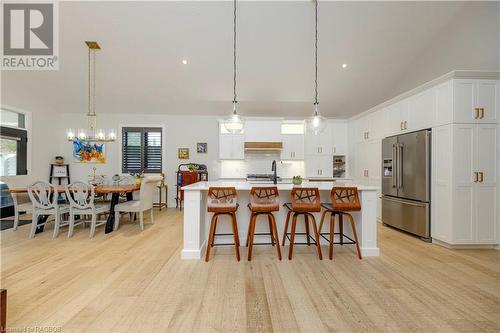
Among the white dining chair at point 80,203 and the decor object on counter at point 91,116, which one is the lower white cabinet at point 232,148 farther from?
the white dining chair at point 80,203

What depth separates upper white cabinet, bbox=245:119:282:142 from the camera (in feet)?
19.5

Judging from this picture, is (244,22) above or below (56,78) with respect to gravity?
above

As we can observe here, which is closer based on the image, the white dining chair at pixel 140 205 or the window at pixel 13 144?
the white dining chair at pixel 140 205

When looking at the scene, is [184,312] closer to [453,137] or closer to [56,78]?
[453,137]

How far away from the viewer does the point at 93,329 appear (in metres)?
1.66

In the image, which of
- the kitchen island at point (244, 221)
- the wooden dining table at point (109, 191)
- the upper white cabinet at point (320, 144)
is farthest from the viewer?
the upper white cabinet at point (320, 144)

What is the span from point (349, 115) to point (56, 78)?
7.09 meters

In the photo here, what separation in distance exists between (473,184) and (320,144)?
331 centimetres

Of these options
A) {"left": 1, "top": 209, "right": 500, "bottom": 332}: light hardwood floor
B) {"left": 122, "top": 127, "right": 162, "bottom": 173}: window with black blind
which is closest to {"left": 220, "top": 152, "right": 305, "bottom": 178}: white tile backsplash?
{"left": 122, "top": 127, "right": 162, "bottom": 173}: window with black blind

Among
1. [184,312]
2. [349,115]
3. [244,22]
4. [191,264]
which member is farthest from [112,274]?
[349,115]

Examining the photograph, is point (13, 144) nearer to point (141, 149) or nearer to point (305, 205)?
point (141, 149)

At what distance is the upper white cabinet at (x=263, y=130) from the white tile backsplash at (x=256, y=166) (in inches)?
18.4

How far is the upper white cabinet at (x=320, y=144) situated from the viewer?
617 centimetres

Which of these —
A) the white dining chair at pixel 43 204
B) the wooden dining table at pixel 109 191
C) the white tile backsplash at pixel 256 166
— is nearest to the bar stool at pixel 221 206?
the wooden dining table at pixel 109 191
